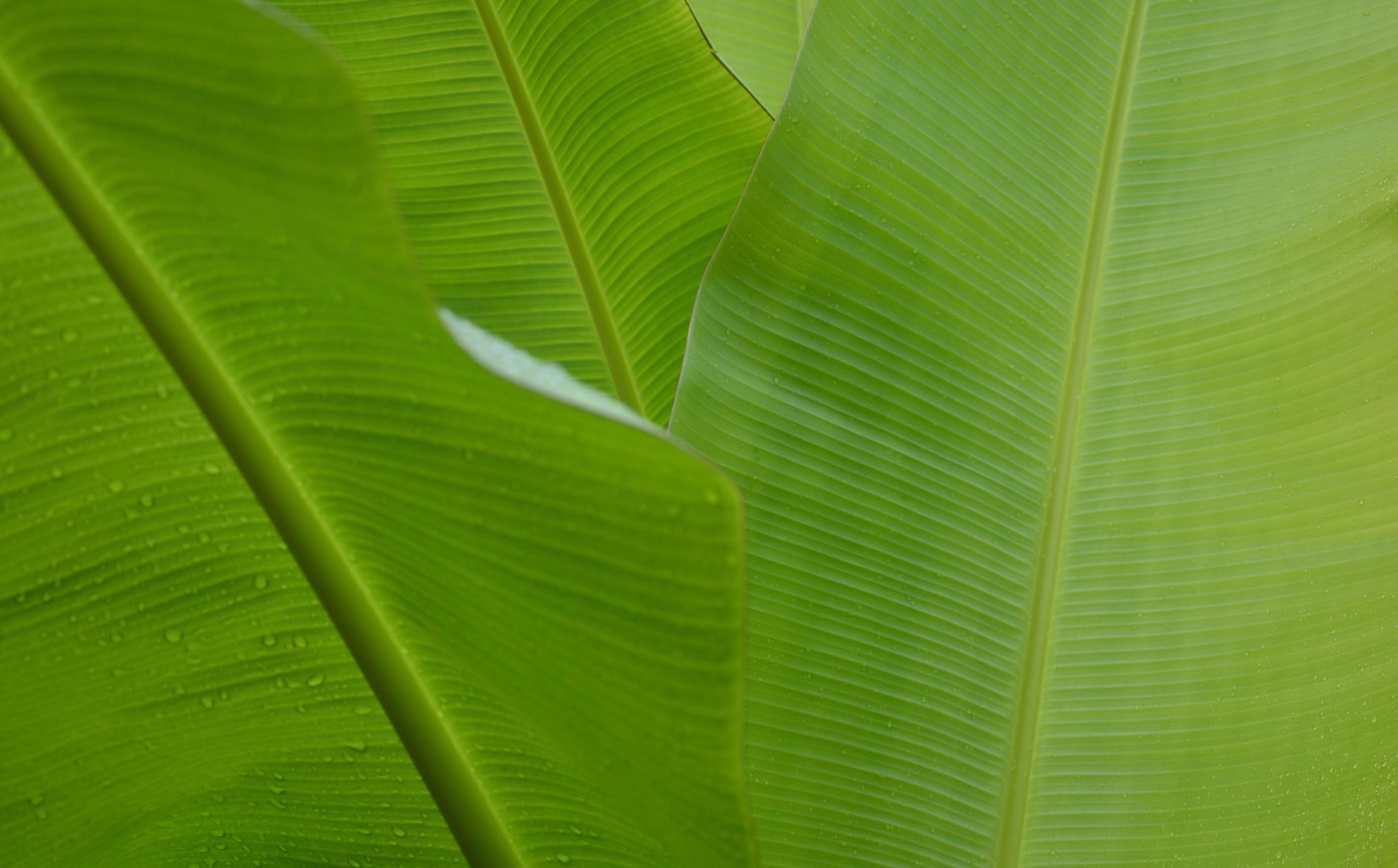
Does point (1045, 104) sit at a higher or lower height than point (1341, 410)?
higher

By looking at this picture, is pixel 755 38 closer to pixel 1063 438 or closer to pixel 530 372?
pixel 1063 438

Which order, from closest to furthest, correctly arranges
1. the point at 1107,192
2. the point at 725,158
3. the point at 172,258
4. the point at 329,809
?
the point at 172,258
the point at 329,809
the point at 1107,192
the point at 725,158

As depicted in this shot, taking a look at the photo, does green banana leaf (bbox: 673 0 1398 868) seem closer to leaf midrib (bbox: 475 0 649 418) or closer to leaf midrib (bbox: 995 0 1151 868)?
leaf midrib (bbox: 995 0 1151 868)

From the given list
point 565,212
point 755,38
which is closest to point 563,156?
point 565,212

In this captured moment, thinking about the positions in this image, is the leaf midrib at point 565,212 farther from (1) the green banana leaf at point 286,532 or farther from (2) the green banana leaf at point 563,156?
(1) the green banana leaf at point 286,532

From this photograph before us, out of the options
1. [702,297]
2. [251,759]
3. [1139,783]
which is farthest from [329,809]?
[1139,783]

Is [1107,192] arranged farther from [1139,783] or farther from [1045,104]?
[1139,783]
